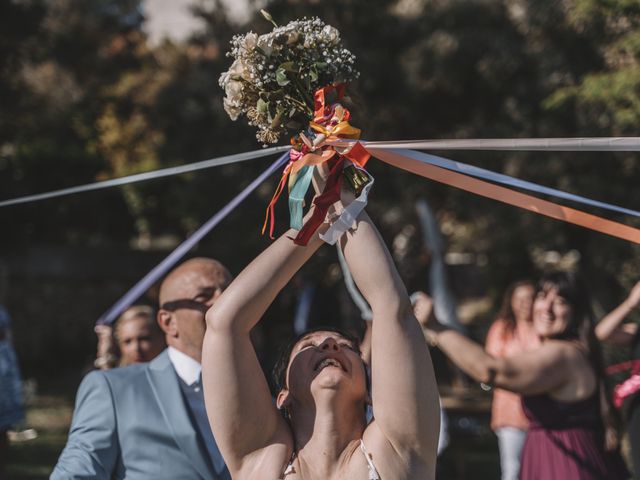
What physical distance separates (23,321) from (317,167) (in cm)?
1805

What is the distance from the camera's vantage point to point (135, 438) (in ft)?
11.6

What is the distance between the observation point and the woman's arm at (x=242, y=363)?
2727mm

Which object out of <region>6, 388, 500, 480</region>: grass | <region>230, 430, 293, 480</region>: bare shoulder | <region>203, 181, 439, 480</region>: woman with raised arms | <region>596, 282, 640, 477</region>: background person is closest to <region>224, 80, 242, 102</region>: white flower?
<region>203, 181, 439, 480</region>: woman with raised arms

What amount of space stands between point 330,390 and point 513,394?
4525mm

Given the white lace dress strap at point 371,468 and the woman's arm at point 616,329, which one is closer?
the white lace dress strap at point 371,468

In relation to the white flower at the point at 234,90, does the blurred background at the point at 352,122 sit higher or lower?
higher

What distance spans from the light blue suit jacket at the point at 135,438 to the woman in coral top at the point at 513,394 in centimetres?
389

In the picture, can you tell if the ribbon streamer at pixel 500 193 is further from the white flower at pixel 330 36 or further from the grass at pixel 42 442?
the grass at pixel 42 442

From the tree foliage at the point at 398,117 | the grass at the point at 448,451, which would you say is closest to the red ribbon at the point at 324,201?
the grass at the point at 448,451

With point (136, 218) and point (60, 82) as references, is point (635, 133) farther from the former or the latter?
point (60, 82)

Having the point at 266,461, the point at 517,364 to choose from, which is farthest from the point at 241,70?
the point at 517,364

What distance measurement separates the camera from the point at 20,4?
48.7ft

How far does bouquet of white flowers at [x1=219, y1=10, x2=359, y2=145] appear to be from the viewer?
292 cm

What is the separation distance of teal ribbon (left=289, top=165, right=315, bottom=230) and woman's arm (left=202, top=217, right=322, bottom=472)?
90 millimetres
